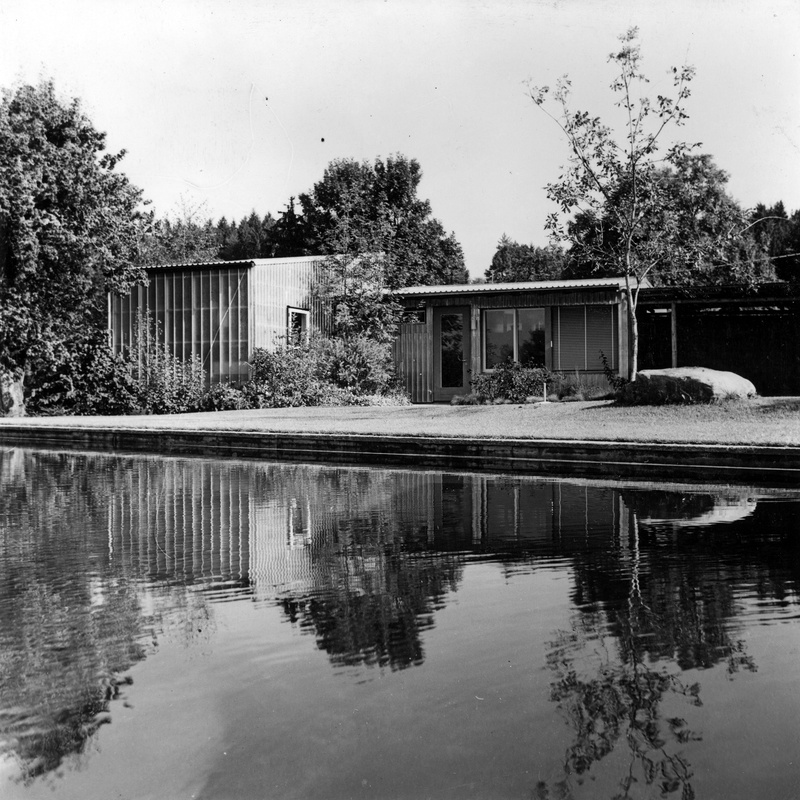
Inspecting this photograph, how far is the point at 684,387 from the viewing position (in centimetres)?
1798

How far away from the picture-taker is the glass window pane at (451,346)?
1063 inches

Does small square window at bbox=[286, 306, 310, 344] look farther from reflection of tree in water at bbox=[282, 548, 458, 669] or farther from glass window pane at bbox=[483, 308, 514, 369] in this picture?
reflection of tree in water at bbox=[282, 548, 458, 669]

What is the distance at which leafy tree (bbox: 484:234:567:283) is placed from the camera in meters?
54.7

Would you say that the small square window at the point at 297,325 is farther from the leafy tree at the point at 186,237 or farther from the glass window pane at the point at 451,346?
the leafy tree at the point at 186,237

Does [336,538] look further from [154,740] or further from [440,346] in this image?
[440,346]

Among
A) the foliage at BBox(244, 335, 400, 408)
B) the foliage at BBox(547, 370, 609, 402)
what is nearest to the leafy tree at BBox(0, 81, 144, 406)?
the foliage at BBox(244, 335, 400, 408)

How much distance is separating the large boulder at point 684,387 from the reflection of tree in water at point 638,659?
1170 centimetres

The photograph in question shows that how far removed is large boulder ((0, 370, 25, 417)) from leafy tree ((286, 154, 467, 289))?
22.5m

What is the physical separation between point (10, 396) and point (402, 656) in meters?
23.6

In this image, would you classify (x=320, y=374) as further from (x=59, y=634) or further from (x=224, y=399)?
(x=59, y=634)

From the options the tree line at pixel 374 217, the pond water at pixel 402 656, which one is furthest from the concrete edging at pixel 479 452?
the tree line at pixel 374 217

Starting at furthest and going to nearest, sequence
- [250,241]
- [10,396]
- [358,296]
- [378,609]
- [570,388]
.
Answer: [250,241] → [358,296] → [10,396] → [570,388] → [378,609]

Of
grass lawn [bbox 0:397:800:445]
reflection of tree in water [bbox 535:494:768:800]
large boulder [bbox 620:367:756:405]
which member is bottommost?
reflection of tree in water [bbox 535:494:768:800]

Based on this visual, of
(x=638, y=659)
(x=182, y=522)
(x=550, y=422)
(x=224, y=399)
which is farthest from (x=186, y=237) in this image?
(x=638, y=659)
